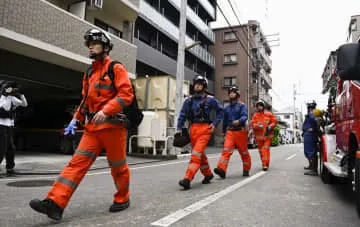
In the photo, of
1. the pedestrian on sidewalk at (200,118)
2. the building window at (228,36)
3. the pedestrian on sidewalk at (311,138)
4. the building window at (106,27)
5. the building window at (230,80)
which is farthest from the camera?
the building window at (228,36)

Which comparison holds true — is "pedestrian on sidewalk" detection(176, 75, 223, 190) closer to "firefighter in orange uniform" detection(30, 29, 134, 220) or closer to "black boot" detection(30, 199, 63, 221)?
"firefighter in orange uniform" detection(30, 29, 134, 220)

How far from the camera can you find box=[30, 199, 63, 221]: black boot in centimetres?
279

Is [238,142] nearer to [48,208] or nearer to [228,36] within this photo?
[48,208]

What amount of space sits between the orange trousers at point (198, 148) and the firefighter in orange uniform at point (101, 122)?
1.51 m

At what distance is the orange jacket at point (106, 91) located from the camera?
3098 millimetres

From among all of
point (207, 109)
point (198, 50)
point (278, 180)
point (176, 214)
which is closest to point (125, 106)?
point (176, 214)

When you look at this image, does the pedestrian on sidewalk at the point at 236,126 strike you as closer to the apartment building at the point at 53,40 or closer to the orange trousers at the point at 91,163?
the orange trousers at the point at 91,163

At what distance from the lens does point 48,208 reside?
2.79m

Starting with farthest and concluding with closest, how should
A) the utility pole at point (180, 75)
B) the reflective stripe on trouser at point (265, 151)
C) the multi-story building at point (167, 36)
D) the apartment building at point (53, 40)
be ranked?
the multi-story building at point (167, 36), the utility pole at point (180, 75), the apartment building at point (53, 40), the reflective stripe on trouser at point (265, 151)

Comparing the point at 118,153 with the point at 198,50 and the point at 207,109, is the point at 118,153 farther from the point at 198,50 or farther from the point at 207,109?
the point at 198,50

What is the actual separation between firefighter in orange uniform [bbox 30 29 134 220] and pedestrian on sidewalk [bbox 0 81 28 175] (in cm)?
353

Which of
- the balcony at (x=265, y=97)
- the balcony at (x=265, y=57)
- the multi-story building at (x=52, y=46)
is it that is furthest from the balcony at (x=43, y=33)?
the balcony at (x=265, y=57)

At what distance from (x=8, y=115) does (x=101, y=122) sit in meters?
4.17

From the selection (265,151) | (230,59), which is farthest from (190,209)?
(230,59)
